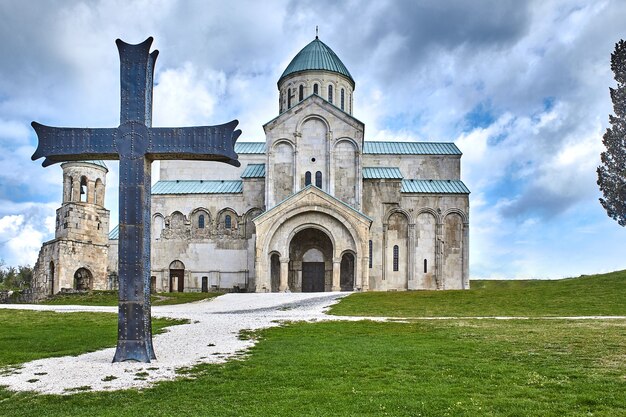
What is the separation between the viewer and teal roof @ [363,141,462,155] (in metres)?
51.1

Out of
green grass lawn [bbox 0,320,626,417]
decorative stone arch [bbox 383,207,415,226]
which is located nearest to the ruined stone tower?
decorative stone arch [bbox 383,207,415,226]

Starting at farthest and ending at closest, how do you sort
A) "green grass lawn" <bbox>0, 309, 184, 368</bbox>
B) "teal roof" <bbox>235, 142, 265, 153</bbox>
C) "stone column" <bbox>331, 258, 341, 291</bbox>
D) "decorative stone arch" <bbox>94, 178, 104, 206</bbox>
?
"teal roof" <bbox>235, 142, 265, 153</bbox> < "decorative stone arch" <bbox>94, 178, 104, 206</bbox> < "stone column" <bbox>331, 258, 341, 291</bbox> < "green grass lawn" <bbox>0, 309, 184, 368</bbox>

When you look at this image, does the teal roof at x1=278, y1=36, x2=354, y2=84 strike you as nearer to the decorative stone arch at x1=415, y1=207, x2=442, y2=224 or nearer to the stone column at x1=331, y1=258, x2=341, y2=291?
the decorative stone arch at x1=415, y1=207, x2=442, y2=224

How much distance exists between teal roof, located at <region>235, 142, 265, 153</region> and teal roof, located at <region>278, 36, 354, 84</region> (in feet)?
23.2

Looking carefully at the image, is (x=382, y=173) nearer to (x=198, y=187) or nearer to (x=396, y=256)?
(x=396, y=256)

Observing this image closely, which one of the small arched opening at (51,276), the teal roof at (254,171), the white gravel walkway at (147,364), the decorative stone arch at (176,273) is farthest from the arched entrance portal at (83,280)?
the white gravel walkway at (147,364)

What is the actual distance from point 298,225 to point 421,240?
11.5m

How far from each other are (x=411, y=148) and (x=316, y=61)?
36.8 feet

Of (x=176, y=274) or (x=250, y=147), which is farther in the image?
(x=250, y=147)

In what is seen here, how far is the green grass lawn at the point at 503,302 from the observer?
1051 inches

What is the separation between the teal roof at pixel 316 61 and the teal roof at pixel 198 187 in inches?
401

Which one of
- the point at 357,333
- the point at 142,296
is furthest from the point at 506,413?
A: the point at 357,333

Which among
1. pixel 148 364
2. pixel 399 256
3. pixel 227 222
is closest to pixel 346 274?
pixel 399 256

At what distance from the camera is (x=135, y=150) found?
12977 mm
